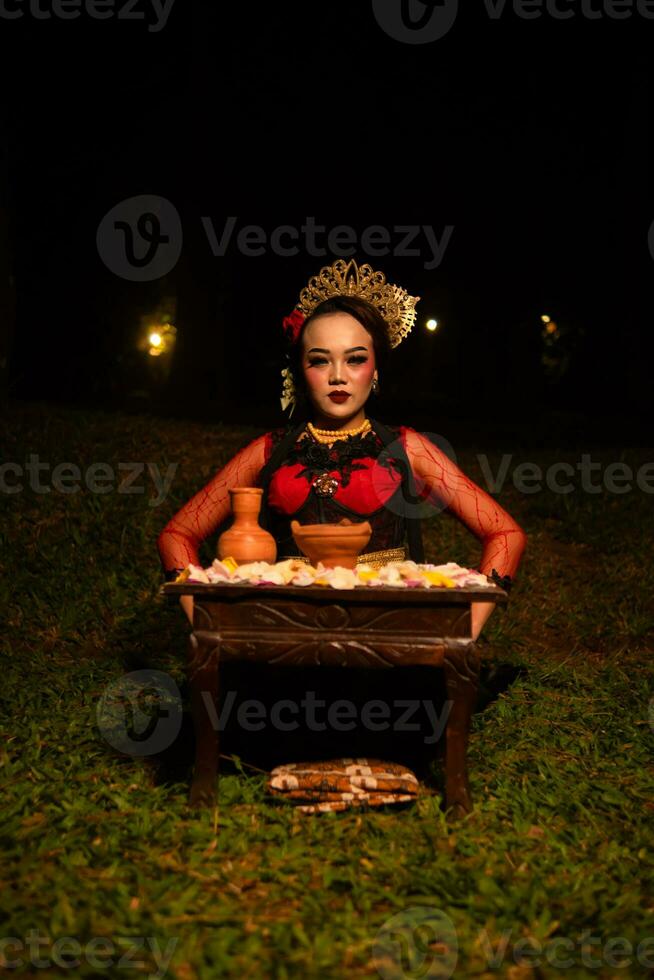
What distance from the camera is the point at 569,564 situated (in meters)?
7.08

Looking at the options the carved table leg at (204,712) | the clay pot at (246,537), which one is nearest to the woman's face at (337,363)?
the clay pot at (246,537)

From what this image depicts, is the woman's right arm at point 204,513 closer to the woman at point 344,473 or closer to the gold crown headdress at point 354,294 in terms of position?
the woman at point 344,473

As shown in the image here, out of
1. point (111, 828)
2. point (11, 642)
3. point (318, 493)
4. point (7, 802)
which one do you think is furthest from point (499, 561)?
point (11, 642)

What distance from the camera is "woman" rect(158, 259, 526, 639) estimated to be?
3.98 metres

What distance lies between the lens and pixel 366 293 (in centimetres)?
432

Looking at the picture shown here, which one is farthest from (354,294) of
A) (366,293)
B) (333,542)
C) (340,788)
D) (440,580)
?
(340,788)

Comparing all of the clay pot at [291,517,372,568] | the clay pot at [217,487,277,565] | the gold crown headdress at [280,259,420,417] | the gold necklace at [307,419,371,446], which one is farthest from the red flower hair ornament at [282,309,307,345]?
the clay pot at [291,517,372,568]

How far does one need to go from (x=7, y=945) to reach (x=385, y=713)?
2133 millimetres

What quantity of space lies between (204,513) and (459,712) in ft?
5.00

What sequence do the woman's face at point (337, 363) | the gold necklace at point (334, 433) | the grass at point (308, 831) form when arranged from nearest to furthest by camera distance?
the grass at point (308, 831)
the woman's face at point (337, 363)
the gold necklace at point (334, 433)

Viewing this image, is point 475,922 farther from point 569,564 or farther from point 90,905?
point 569,564

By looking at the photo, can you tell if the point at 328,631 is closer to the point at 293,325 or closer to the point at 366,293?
the point at 293,325

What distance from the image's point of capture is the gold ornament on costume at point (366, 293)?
4312mm

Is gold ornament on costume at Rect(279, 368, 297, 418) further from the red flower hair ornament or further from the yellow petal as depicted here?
the yellow petal
